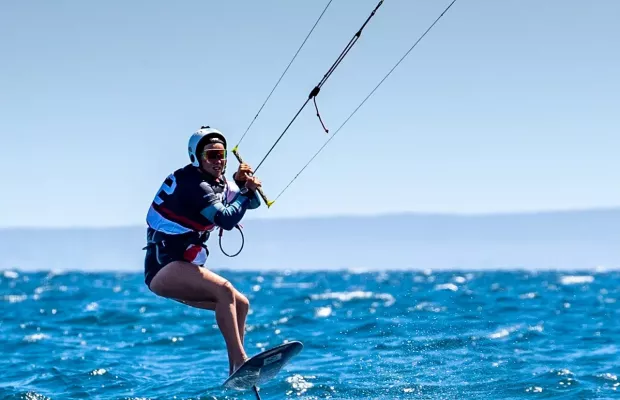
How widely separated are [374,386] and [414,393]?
88 centimetres

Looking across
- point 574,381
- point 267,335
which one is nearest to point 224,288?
point 574,381

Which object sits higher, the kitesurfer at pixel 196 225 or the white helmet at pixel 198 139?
the white helmet at pixel 198 139

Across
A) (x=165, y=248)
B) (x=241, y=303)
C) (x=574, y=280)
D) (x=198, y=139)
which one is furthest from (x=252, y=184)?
(x=574, y=280)

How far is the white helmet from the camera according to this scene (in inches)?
369

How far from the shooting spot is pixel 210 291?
31.0 ft

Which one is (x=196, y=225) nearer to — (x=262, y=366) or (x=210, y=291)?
(x=210, y=291)

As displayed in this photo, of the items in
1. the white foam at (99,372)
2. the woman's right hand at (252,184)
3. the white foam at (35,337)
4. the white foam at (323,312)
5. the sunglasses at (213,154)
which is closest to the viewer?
the sunglasses at (213,154)

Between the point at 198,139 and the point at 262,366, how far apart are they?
2565 mm

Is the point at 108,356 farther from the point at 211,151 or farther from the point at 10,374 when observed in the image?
the point at 211,151

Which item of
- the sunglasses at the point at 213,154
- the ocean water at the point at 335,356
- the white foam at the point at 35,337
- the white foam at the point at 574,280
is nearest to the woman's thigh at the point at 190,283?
the sunglasses at the point at 213,154

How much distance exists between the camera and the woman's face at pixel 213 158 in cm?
938

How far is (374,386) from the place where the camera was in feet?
42.3

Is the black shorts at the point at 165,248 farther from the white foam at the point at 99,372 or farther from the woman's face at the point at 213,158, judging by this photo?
the white foam at the point at 99,372

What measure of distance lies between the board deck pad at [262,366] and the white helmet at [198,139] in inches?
86.6
